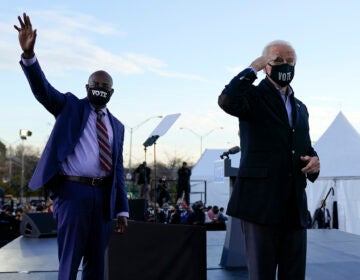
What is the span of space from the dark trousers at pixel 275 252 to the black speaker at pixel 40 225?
9.35 m

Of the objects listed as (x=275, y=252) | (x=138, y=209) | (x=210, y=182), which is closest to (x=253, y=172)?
(x=275, y=252)

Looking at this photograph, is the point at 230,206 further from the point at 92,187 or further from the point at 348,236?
the point at 348,236

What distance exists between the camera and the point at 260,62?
255cm

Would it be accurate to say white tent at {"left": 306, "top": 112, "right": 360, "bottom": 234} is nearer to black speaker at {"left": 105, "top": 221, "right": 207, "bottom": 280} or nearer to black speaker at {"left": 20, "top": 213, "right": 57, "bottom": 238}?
black speaker at {"left": 20, "top": 213, "right": 57, "bottom": 238}

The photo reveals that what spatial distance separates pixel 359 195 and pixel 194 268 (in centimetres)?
1182

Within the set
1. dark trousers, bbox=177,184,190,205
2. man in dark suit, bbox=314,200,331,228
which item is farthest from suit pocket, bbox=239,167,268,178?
dark trousers, bbox=177,184,190,205

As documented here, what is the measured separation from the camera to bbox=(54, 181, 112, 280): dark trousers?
317 cm

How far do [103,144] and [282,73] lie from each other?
141 cm

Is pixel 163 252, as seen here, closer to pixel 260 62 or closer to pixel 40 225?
pixel 260 62

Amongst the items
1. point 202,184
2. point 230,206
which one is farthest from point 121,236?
point 202,184

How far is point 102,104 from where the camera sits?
3.41 meters

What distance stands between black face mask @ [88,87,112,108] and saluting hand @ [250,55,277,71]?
1.24 m

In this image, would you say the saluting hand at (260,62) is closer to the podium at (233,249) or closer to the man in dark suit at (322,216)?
the podium at (233,249)

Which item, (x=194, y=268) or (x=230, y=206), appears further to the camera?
(x=194, y=268)
